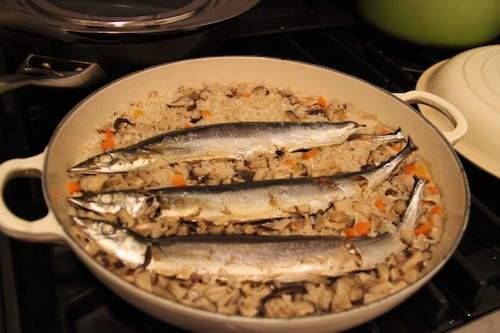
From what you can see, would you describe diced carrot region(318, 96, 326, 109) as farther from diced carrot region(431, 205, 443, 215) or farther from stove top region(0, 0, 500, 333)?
diced carrot region(431, 205, 443, 215)

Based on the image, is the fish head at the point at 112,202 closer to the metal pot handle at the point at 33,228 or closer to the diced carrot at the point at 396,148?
the metal pot handle at the point at 33,228

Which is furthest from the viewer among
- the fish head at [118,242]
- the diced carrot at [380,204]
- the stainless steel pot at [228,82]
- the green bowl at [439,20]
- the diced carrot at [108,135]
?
the green bowl at [439,20]

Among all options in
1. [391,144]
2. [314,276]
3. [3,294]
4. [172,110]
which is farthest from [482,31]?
[3,294]

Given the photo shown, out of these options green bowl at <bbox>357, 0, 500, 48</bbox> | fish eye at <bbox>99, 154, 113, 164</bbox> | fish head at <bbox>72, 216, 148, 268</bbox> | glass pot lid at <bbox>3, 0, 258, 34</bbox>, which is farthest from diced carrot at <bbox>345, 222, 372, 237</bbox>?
green bowl at <bbox>357, 0, 500, 48</bbox>

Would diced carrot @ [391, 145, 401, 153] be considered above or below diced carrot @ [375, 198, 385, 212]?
above

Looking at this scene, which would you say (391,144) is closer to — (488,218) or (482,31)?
(488,218)

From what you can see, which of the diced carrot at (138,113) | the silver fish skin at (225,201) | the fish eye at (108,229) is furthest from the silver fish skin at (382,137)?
the fish eye at (108,229)

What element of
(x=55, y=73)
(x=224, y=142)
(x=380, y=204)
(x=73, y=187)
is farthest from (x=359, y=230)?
(x=55, y=73)

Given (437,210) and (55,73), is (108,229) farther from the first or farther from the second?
(437,210)
